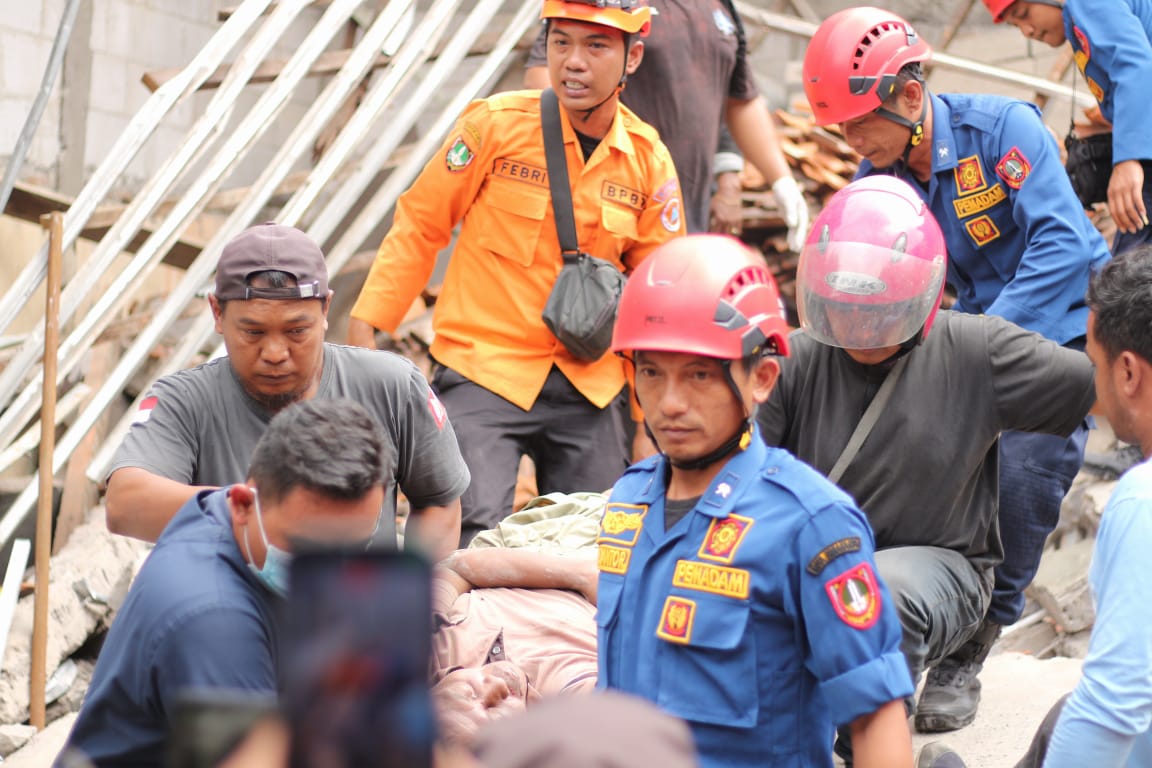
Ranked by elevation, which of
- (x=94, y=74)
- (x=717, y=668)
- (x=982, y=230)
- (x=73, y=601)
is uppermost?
(x=94, y=74)

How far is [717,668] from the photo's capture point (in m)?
2.46

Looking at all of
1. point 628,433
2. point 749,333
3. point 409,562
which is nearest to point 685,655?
point 749,333

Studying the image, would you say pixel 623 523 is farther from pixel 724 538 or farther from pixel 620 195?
pixel 620 195

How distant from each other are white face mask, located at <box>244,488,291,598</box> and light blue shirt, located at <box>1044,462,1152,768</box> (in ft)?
4.22

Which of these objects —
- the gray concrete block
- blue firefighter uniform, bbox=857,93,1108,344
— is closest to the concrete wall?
the gray concrete block

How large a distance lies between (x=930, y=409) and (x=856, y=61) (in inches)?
47.7

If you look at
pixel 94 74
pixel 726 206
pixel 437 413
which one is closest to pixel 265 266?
pixel 437 413

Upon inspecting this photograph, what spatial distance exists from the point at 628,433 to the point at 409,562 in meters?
4.33

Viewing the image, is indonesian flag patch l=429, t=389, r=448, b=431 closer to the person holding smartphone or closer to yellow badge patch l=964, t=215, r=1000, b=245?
the person holding smartphone

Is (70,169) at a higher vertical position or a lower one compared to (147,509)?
higher

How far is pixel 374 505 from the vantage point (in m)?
2.49

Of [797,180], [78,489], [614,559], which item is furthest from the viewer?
[797,180]

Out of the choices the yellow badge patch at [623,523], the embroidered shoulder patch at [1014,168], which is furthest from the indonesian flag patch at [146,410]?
the embroidered shoulder patch at [1014,168]

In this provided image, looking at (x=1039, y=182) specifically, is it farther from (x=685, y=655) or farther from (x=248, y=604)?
(x=248, y=604)
